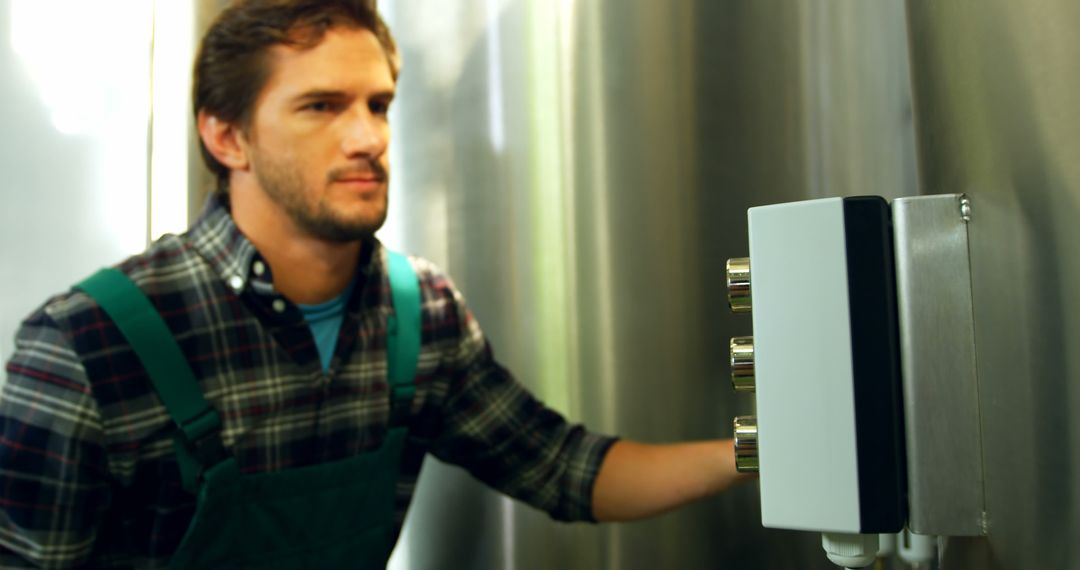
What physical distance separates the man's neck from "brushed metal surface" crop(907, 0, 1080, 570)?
0.65 metres

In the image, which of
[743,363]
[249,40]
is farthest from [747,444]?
[249,40]

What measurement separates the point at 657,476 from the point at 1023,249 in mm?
585

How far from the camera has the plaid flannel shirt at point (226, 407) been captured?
69 centimetres

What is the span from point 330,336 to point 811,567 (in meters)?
0.49

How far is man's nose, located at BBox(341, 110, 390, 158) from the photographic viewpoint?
82cm

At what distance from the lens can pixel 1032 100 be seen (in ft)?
0.68

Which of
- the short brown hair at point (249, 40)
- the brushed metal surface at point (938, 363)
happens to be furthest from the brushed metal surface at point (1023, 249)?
the short brown hair at point (249, 40)

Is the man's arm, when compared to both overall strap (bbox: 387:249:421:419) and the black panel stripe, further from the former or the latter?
the black panel stripe

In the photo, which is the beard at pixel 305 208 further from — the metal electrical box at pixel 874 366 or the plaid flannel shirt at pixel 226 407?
the metal electrical box at pixel 874 366

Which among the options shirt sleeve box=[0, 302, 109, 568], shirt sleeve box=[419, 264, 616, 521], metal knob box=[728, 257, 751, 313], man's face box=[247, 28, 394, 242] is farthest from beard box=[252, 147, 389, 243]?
metal knob box=[728, 257, 751, 313]

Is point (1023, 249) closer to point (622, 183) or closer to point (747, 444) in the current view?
point (747, 444)

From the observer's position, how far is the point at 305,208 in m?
0.81

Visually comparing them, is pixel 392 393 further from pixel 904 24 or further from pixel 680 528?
pixel 904 24

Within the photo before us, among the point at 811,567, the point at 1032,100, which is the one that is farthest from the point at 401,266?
the point at 1032,100
